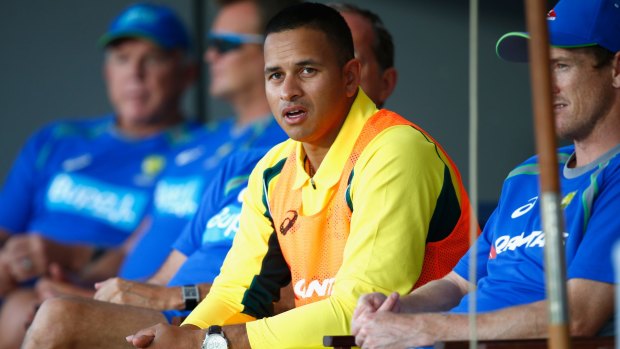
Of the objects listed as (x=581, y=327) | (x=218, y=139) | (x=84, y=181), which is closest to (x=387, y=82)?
(x=581, y=327)

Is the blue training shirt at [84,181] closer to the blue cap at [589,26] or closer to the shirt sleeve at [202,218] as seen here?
the shirt sleeve at [202,218]

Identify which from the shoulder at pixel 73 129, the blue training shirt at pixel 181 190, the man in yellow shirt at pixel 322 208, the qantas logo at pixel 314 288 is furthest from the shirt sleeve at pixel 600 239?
the shoulder at pixel 73 129

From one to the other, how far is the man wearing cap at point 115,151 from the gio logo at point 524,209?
10.6ft

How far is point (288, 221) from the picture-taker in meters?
3.31

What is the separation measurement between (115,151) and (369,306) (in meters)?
3.85

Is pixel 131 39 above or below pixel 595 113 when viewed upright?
above

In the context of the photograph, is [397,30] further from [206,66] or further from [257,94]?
[206,66]

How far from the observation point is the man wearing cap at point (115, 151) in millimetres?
6078

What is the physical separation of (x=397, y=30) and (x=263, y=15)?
0.66m

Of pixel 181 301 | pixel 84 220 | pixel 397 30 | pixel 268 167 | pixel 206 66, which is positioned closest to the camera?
pixel 268 167

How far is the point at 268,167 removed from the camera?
3.52 metres

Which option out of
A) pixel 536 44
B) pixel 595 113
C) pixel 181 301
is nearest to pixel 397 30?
pixel 181 301

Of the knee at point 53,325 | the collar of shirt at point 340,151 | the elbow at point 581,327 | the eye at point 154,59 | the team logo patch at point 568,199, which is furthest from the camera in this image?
the eye at point 154,59

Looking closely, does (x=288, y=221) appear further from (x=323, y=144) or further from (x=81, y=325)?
(x=81, y=325)
